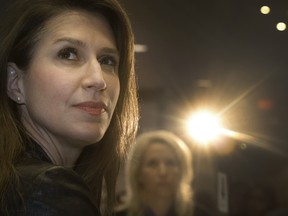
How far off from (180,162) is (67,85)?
1074 millimetres

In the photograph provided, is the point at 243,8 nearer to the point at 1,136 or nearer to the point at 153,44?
the point at 153,44

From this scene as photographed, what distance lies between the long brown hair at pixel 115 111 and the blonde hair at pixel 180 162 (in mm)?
638

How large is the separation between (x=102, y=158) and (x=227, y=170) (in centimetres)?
61

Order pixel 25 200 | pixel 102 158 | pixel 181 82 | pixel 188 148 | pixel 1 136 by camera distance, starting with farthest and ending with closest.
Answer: pixel 181 82 → pixel 188 148 → pixel 102 158 → pixel 1 136 → pixel 25 200

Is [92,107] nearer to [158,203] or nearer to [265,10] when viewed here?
[265,10]

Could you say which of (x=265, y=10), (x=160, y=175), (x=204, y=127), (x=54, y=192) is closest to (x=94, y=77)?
(x=54, y=192)

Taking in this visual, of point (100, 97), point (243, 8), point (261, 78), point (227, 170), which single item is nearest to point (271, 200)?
point (227, 170)

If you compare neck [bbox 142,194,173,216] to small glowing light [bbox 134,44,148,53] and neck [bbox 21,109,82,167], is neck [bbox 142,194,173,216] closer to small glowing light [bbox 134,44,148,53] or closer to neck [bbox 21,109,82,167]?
small glowing light [bbox 134,44,148,53]

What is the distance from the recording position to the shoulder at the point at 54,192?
63 centimetres

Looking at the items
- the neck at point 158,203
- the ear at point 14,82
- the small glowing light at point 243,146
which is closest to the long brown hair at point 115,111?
the ear at point 14,82

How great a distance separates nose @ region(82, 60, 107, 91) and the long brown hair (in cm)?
12

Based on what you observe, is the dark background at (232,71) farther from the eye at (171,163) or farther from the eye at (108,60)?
the eye at (108,60)

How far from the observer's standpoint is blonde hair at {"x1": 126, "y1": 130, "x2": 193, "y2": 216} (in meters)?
1.72

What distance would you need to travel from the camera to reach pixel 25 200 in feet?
2.12
